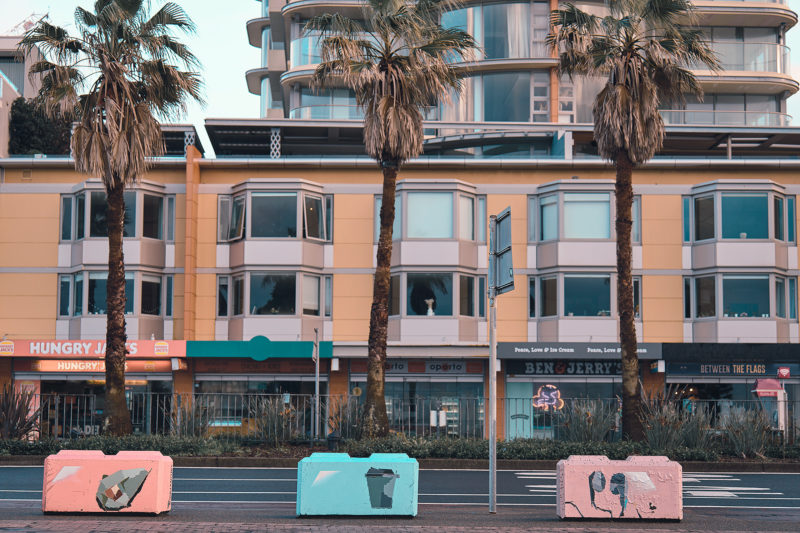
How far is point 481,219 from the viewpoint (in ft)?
112

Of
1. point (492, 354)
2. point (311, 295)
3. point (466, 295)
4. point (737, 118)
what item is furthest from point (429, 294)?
point (492, 354)

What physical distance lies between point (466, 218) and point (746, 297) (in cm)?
943

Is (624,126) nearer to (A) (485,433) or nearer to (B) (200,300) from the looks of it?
(A) (485,433)

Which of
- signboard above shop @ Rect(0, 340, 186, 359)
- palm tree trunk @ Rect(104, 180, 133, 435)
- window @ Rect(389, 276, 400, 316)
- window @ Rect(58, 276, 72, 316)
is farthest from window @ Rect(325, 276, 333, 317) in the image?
palm tree trunk @ Rect(104, 180, 133, 435)

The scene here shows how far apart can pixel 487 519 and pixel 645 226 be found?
900 inches

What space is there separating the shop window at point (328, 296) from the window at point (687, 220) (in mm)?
11877

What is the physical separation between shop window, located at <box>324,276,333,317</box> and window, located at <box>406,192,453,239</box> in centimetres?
311

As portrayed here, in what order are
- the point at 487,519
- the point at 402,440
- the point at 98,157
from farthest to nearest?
1. the point at 98,157
2. the point at 402,440
3. the point at 487,519

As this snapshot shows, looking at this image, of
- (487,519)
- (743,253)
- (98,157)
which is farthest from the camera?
(743,253)

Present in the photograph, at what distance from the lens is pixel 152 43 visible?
24625mm

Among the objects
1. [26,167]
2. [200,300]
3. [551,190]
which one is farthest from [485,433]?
[26,167]

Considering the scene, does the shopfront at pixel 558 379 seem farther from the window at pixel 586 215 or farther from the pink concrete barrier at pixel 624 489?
the pink concrete barrier at pixel 624 489

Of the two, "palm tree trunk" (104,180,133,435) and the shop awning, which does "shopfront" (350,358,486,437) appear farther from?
"palm tree trunk" (104,180,133,435)

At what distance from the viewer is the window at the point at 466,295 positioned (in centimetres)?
3316
